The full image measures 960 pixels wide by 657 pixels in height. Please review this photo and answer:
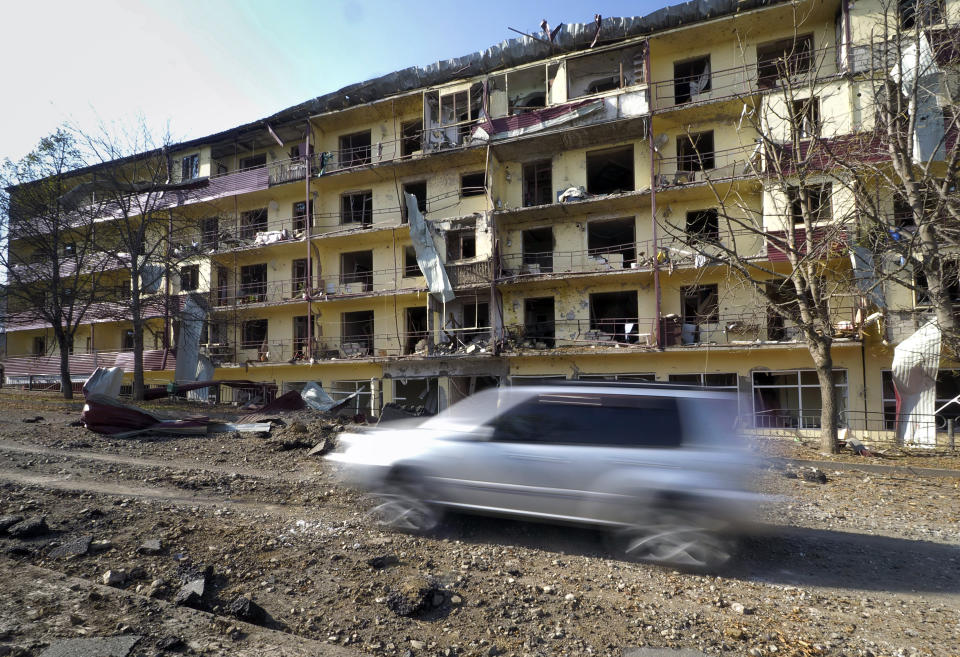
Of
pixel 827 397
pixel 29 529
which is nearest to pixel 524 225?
pixel 827 397

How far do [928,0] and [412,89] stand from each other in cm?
1980

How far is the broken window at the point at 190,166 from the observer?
28.8 meters

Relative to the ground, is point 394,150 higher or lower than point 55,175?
higher

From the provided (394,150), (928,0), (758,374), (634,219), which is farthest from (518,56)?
(758,374)

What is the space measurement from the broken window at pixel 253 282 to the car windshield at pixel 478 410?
2402cm

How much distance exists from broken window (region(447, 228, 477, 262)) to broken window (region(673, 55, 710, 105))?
34.9 feet

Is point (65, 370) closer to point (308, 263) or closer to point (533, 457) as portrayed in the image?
point (308, 263)

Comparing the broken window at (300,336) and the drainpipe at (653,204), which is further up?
the drainpipe at (653,204)

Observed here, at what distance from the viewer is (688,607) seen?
3.59 metres

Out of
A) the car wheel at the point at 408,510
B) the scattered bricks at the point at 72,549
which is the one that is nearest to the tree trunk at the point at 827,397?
the car wheel at the point at 408,510

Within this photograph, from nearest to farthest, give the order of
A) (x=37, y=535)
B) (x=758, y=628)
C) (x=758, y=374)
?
(x=758, y=628) → (x=37, y=535) → (x=758, y=374)

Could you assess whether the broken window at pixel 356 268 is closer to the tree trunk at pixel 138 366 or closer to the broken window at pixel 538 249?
the broken window at pixel 538 249

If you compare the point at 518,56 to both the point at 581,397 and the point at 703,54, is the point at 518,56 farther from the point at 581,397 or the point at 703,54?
the point at 581,397

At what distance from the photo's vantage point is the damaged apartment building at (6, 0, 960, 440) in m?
18.7
